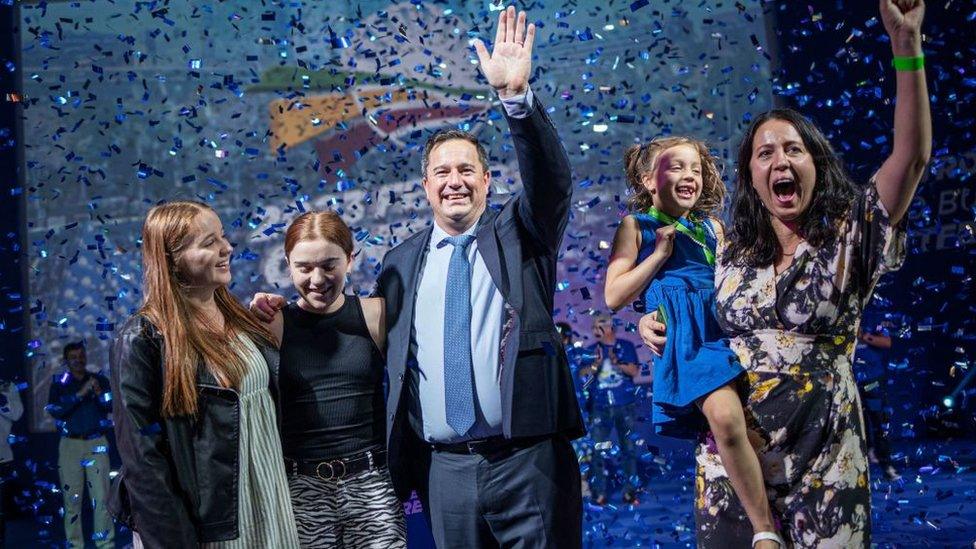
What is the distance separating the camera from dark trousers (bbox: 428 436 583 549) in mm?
3059

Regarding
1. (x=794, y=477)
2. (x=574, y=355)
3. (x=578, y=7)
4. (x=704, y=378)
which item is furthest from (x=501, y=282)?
(x=578, y=7)

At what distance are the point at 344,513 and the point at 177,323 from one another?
825 millimetres

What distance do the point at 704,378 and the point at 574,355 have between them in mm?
6595

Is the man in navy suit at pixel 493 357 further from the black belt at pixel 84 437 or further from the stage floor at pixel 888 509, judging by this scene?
the black belt at pixel 84 437

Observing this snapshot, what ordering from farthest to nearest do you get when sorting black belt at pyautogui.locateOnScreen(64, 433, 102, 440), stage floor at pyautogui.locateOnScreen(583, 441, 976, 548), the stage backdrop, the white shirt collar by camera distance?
the stage backdrop, black belt at pyautogui.locateOnScreen(64, 433, 102, 440), stage floor at pyautogui.locateOnScreen(583, 441, 976, 548), the white shirt collar

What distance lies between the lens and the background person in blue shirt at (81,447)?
25.1 feet

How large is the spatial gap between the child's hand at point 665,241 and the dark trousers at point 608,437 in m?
5.91

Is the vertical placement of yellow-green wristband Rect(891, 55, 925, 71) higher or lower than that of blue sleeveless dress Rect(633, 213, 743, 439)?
higher

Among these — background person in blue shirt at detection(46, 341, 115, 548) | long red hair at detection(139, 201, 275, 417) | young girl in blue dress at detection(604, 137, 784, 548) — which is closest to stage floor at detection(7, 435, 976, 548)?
background person in blue shirt at detection(46, 341, 115, 548)

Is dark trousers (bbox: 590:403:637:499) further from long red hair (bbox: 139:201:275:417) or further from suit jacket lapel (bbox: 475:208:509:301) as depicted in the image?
long red hair (bbox: 139:201:275:417)

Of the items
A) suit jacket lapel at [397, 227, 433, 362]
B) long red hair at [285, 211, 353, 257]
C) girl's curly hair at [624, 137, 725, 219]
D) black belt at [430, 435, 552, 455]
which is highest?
girl's curly hair at [624, 137, 725, 219]

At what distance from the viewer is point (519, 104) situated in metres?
3.03

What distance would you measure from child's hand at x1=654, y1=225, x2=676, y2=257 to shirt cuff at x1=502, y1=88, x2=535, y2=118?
57cm

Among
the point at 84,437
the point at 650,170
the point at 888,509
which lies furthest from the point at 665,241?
the point at 84,437
